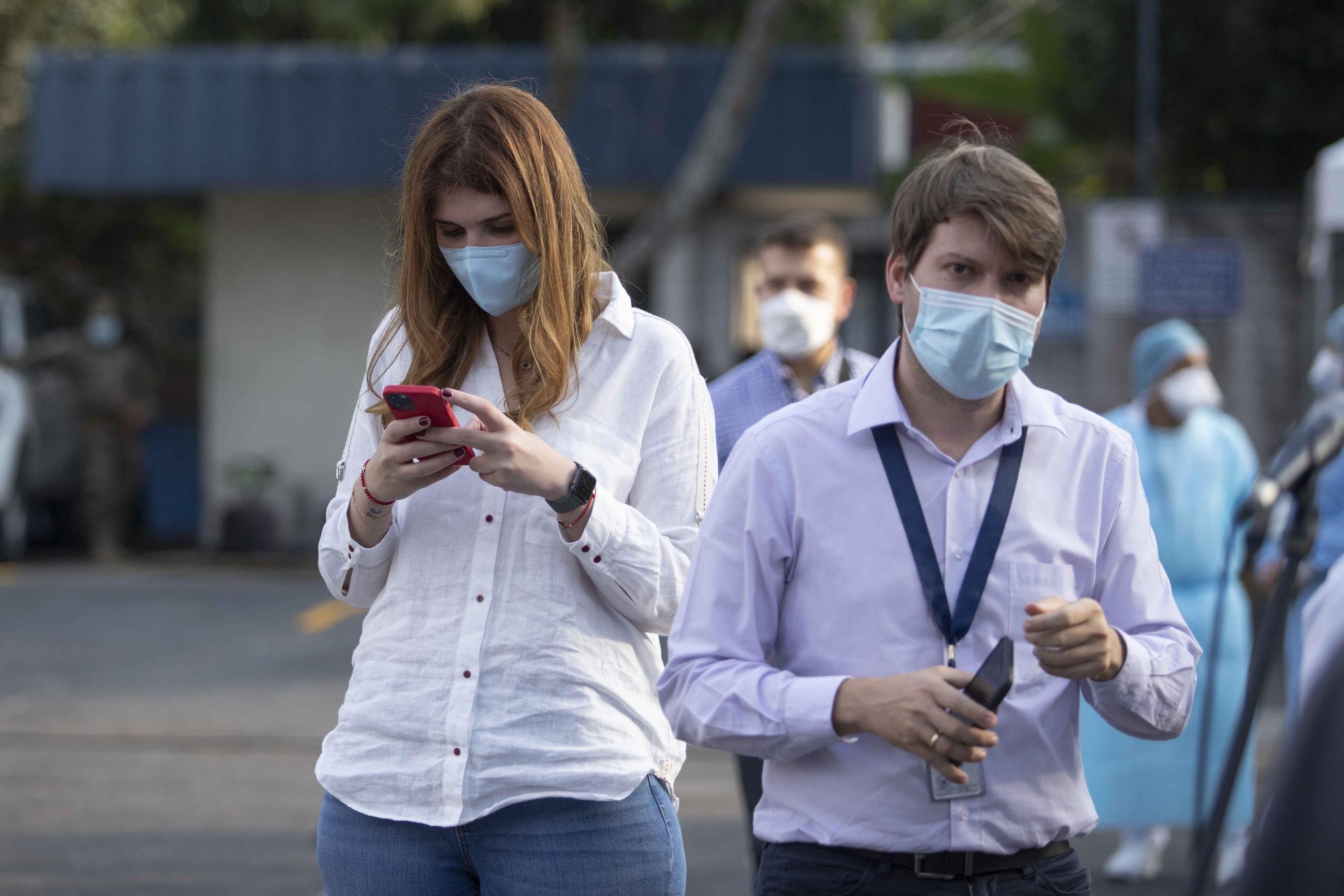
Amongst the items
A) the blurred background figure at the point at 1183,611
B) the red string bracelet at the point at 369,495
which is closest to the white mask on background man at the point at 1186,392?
the blurred background figure at the point at 1183,611

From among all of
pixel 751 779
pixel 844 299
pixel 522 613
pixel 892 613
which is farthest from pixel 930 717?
pixel 844 299

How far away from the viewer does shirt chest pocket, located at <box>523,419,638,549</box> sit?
8.44 ft

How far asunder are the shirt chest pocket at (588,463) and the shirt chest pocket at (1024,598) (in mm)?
655

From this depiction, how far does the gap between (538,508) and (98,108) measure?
14557mm

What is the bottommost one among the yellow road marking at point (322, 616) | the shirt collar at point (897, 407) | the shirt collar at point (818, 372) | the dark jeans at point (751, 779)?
the yellow road marking at point (322, 616)

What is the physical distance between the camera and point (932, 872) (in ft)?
7.67

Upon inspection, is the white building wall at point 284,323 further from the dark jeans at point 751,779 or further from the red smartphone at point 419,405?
the red smartphone at point 419,405

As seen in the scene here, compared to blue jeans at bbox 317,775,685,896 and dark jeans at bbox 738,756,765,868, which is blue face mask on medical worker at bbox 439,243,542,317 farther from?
dark jeans at bbox 738,756,765,868

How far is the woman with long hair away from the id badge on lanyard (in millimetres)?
431

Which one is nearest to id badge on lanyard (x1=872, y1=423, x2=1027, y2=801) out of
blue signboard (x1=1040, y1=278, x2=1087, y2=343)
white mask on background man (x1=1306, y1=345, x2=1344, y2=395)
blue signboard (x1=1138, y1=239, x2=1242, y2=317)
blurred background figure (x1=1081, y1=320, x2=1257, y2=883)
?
blurred background figure (x1=1081, y1=320, x2=1257, y2=883)

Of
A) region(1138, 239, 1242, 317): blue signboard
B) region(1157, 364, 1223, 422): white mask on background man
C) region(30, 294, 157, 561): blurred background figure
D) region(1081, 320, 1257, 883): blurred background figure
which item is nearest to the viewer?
region(1081, 320, 1257, 883): blurred background figure

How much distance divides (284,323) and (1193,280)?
934cm

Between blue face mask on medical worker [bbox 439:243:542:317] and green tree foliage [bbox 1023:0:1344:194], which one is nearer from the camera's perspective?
blue face mask on medical worker [bbox 439:243:542:317]

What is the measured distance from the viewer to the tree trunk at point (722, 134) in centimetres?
1338
